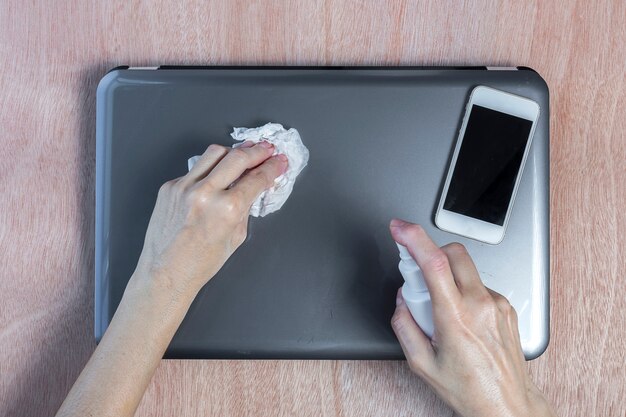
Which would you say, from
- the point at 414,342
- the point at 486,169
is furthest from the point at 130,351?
the point at 486,169

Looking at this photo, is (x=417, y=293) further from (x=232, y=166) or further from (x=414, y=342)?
(x=232, y=166)

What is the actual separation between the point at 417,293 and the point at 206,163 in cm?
20

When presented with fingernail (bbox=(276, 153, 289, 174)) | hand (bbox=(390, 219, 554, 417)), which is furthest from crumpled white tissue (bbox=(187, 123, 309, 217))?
hand (bbox=(390, 219, 554, 417))

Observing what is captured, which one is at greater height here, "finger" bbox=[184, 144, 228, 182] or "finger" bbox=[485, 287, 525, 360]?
"finger" bbox=[184, 144, 228, 182]

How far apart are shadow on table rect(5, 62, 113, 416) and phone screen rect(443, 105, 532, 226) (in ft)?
1.16

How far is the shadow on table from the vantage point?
1.75ft

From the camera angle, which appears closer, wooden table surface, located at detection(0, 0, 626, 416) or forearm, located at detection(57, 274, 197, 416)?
forearm, located at detection(57, 274, 197, 416)

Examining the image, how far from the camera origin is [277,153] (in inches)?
18.3

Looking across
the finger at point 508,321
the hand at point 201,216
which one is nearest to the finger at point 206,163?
the hand at point 201,216

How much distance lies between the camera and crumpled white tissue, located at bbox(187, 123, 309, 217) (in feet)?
1.52

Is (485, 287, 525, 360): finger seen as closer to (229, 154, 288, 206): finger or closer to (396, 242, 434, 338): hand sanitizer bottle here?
(396, 242, 434, 338): hand sanitizer bottle

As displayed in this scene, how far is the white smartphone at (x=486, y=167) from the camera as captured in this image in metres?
0.48

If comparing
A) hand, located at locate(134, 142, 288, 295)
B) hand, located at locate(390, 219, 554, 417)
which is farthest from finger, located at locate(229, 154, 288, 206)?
hand, located at locate(390, 219, 554, 417)

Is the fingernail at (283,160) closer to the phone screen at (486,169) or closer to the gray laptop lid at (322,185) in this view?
the gray laptop lid at (322,185)
